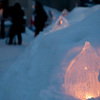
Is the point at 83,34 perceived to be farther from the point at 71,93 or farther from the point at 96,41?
the point at 71,93

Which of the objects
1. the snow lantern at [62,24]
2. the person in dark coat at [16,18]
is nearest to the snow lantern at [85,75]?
the snow lantern at [62,24]

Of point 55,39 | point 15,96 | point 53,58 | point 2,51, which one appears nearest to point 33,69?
point 53,58

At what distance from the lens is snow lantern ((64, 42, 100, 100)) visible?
2.28m

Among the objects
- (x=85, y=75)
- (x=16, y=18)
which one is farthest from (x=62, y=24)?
(x=85, y=75)

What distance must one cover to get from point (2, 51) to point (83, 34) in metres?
3.00

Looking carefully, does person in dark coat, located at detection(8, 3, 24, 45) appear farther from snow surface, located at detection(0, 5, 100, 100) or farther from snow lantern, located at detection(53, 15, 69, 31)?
snow surface, located at detection(0, 5, 100, 100)

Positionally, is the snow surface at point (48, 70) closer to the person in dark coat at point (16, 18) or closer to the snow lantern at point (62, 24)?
the snow lantern at point (62, 24)

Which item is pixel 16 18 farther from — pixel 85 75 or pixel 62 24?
pixel 85 75

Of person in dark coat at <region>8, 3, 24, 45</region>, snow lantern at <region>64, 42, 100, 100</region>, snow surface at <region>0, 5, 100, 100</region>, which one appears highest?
snow lantern at <region>64, 42, 100, 100</region>

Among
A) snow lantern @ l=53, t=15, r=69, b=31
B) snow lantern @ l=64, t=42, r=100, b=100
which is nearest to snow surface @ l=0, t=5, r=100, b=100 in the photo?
snow lantern @ l=64, t=42, r=100, b=100

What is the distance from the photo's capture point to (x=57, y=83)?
2.69 m

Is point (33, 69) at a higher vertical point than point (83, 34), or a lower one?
lower

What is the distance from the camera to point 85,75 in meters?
2.32

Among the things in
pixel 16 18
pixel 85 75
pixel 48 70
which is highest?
pixel 85 75
